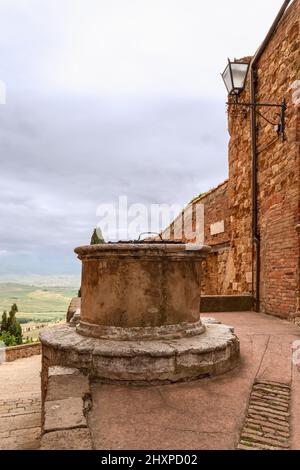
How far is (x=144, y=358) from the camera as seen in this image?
332cm

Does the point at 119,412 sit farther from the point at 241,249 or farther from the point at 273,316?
the point at 241,249

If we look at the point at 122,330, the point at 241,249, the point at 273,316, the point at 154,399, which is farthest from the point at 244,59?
the point at 154,399

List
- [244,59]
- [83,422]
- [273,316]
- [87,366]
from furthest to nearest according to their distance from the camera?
[244,59] → [273,316] → [87,366] → [83,422]

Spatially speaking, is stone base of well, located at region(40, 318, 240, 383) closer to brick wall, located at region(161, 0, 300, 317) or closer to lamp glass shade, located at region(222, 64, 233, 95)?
brick wall, located at region(161, 0, 300, 317)

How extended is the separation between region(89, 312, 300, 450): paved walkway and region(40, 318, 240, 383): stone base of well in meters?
0.10

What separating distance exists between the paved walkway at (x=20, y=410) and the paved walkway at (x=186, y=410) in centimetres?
157

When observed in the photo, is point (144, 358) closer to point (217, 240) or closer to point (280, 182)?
point (280, 182)

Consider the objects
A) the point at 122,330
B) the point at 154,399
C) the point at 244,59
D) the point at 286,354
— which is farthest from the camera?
the point at 244,59

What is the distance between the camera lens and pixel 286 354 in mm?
4293

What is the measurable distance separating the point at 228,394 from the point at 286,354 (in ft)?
5.43

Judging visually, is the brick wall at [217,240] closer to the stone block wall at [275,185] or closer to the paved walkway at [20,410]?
the stone block wall at [275,185]

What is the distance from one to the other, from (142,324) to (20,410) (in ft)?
15.2

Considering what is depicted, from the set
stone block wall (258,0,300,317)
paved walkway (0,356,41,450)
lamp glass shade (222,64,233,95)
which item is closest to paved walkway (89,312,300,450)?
paved walkway (0,356,41,450)

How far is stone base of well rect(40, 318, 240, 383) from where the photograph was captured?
330cm
